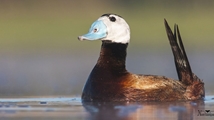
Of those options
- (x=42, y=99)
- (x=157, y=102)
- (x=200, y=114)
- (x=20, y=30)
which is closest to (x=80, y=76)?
(x=42, y=99)

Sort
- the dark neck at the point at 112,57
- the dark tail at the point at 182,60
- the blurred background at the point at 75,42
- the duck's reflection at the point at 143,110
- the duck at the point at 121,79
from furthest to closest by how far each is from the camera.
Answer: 1. the blurred background at the point at 75,42
2. the dark tail at the point at 182,60
3. the dark neck at the point at 112,57
4. the duck at the point at 121,79
5. the duck's reflection at the point at 143,110

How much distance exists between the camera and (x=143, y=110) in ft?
28.5

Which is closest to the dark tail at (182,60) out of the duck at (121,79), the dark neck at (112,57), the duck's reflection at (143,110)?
the duck at (121,79)

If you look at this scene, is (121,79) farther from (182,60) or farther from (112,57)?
(182,60)

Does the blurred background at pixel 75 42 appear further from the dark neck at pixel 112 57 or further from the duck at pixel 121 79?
the dark neck at pixel 112 57

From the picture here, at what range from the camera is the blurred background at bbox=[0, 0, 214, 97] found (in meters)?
13.0

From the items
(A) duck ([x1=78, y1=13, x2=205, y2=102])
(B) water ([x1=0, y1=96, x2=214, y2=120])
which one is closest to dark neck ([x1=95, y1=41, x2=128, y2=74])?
(A) duck ([x1=78, y1=13, x2=205, y2=102])

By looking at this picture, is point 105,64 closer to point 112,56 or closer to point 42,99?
point 112,56

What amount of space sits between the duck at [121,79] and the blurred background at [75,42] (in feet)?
3.90

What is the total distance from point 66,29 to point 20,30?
1243mm

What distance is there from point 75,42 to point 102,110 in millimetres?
10321

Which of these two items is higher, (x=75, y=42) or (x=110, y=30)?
(x=110, y=30)

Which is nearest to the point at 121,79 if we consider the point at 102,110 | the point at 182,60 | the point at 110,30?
the point at 110,30

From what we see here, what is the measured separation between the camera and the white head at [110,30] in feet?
31.8
